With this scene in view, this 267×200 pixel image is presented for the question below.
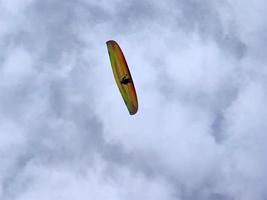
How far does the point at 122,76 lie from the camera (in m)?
126

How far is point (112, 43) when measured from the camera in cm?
12419

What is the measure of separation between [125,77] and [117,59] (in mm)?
3090

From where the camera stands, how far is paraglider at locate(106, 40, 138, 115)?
123938 millimetres

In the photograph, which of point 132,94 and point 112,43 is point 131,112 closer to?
point 132,94

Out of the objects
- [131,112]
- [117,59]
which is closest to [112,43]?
[117,59]

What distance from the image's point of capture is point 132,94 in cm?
12481

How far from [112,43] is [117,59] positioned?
2.67 m

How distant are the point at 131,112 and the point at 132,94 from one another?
280 cm

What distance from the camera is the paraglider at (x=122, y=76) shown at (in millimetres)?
123938

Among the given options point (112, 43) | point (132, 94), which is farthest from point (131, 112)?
point (112, 43)

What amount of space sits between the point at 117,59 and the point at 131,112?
8.53 m

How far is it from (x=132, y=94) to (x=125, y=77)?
2855mm

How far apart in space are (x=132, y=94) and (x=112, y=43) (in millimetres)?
8487

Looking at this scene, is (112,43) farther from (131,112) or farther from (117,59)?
(131,112)
